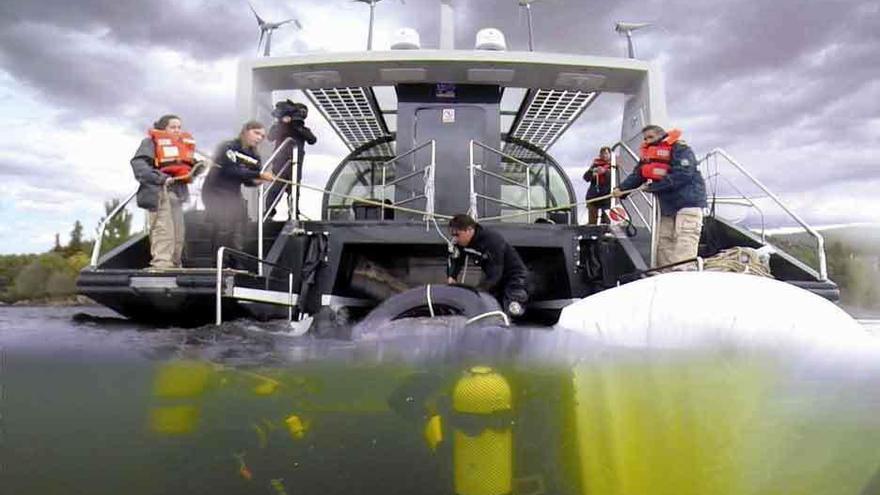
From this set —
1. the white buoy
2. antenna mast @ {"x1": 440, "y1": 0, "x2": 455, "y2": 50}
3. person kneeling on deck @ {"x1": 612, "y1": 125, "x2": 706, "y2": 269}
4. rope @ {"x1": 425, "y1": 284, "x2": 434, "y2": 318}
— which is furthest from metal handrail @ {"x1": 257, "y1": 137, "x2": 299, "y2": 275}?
the white buoy

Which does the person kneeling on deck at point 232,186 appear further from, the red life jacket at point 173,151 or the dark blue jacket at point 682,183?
the dark blue jacket at point 682,183

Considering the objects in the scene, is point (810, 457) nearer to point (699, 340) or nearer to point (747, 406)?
point (747, 406)

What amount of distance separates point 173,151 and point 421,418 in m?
2.60

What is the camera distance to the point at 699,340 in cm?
188

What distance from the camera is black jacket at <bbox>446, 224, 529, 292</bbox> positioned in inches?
167

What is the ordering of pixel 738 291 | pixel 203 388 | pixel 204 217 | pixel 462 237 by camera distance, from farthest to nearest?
pixel 204 217 → pixel 462 237 → pixel 203 388 → pixel 738 291

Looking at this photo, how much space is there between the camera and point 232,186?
4.60 m

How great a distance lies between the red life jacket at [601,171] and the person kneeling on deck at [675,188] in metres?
2.58

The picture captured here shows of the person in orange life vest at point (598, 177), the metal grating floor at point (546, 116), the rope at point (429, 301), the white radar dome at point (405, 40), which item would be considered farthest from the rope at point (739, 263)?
the white radar dome at point (405, 40)

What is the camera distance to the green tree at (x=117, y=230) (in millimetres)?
3996

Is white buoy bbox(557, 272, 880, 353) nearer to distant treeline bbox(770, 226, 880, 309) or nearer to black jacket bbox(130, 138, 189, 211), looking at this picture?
distant treeline bbox(770, 226, 880, 309)

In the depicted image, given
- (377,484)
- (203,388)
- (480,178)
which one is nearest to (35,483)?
(203,388)

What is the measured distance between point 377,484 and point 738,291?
137 cm

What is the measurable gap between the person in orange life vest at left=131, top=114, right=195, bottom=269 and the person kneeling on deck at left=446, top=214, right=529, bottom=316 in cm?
175
